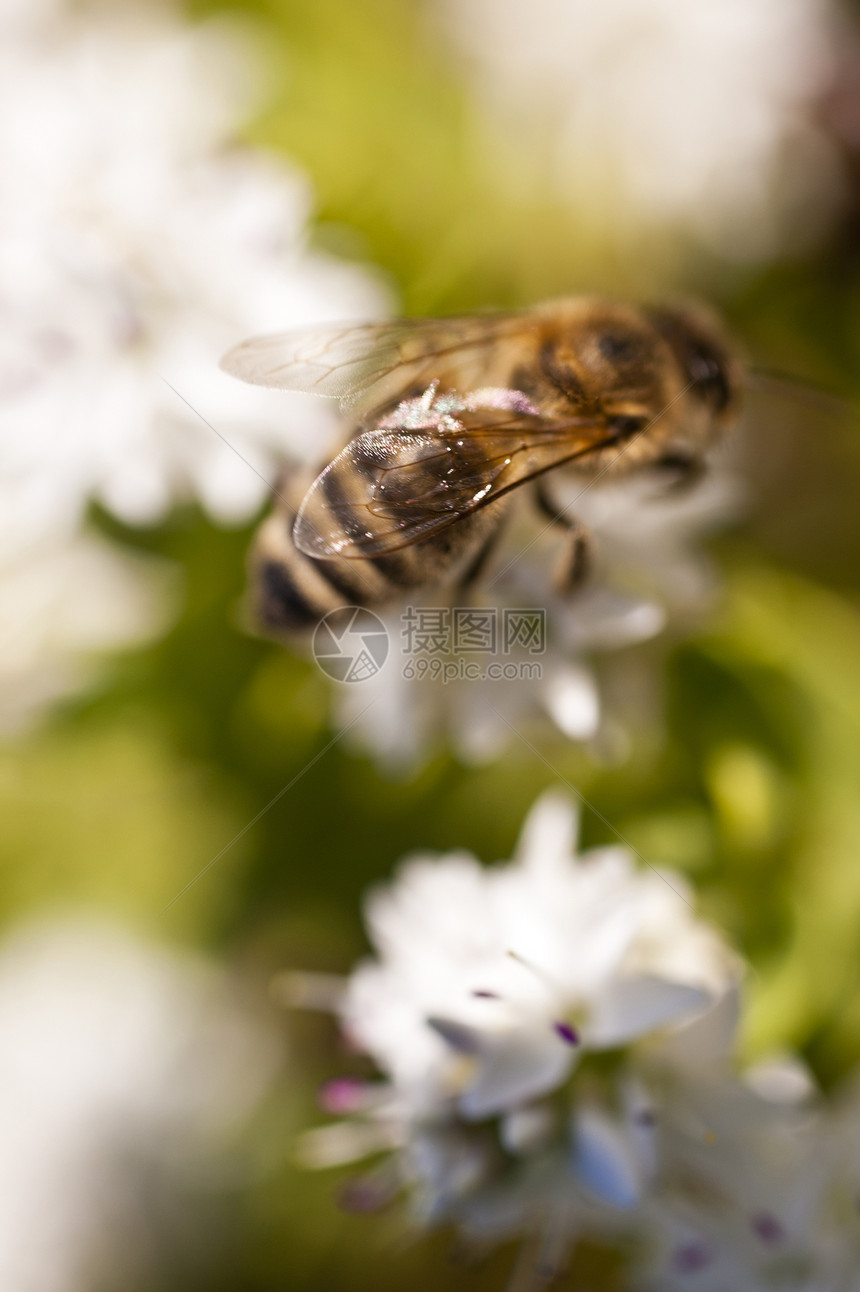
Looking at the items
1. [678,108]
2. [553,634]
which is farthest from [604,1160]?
[678,108]

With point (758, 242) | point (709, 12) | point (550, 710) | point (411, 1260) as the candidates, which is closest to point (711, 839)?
point (550, 710)

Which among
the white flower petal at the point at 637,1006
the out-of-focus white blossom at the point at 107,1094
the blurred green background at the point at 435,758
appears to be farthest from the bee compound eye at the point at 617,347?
the out-of-focus white blossom at the point at 107,1094

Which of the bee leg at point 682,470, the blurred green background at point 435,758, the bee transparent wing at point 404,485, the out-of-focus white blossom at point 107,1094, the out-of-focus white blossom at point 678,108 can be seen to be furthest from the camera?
the out-of-focus white blossom at point 678,108

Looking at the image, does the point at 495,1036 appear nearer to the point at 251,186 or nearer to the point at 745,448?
the point at 251,186

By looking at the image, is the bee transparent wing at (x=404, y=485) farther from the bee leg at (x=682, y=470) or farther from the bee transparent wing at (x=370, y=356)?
the bee leg at (x=682, y=470)

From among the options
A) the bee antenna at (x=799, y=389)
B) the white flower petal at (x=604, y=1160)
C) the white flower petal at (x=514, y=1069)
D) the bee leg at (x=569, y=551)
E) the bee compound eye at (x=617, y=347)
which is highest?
the bee compound eye at (x=617, y=347)

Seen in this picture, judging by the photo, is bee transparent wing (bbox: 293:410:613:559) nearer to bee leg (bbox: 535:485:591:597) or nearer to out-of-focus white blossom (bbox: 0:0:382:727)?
bee leg (bbox: 535:485:591:597)

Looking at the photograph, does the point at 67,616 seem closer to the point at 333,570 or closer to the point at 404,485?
the point at 333,570

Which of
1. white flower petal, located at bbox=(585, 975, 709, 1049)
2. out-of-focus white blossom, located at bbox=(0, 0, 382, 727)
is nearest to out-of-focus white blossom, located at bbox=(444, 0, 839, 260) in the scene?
out-of-focus white blossom, located at bbox=(0, 0, 382, 727)
